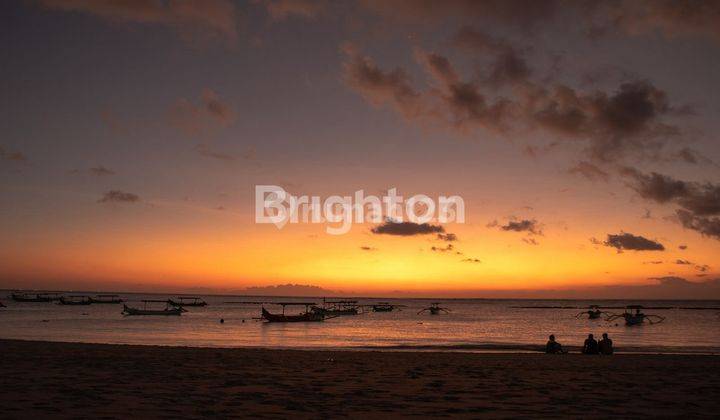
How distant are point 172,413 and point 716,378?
1515cm

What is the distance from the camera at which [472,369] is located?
59.7ft

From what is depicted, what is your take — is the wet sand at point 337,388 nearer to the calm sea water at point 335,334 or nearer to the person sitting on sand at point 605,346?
the person sitting on sand at point 605,346

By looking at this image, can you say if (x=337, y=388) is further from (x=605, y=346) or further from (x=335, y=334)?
(x=335, y=334)

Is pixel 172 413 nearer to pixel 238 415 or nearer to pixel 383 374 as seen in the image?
pixel 238 415

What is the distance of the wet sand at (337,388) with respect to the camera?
415 inches

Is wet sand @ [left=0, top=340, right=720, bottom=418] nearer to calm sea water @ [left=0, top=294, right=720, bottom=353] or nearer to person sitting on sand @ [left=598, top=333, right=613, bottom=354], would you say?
person sitting on sand @ [left=598, top=333, right=613, bottom=354]

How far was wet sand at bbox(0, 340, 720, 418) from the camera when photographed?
415 inches

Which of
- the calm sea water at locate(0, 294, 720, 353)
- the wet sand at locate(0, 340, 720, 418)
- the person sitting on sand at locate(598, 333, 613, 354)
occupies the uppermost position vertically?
the wet sand at locate(0, 340, 720, 418)

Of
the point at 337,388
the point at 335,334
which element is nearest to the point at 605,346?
the point at 337,388

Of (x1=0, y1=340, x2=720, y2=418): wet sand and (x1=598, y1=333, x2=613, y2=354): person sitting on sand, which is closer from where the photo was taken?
(x1=0, y1=340, x2=720, y2=418): wet sand

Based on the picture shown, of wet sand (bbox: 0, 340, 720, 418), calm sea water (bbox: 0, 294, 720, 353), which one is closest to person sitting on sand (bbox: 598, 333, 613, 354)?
wet sand (bbox: 0, 340, 720, 418)

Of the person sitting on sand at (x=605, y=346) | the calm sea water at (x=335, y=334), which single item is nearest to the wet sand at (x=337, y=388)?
the person sitting on sand at (x=605, y=346)

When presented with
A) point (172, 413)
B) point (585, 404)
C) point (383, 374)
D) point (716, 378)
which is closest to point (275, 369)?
point (383, 374)

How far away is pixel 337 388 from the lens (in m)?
13.3
